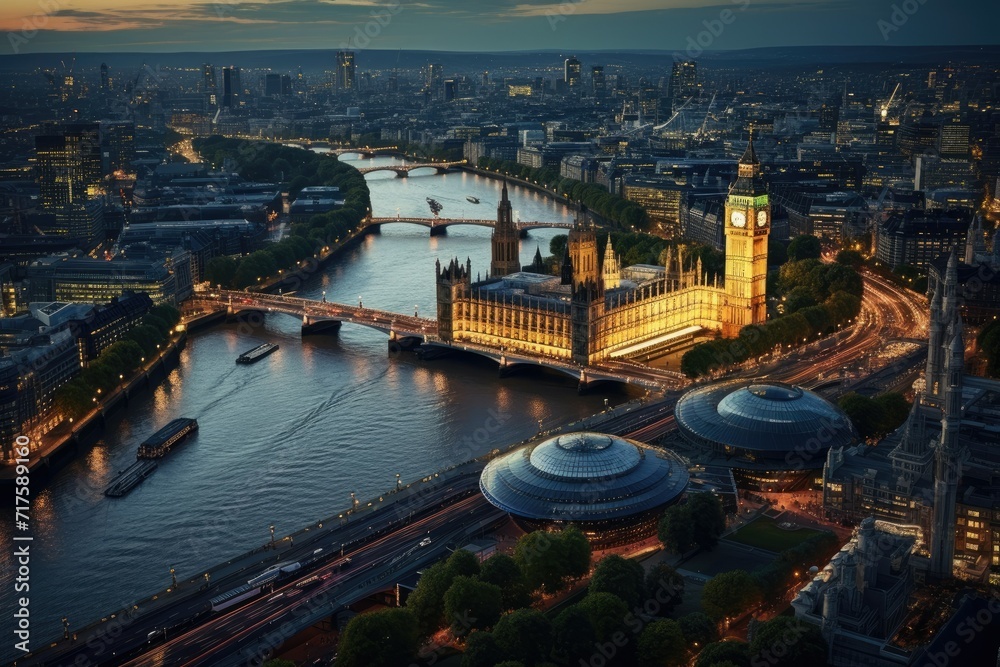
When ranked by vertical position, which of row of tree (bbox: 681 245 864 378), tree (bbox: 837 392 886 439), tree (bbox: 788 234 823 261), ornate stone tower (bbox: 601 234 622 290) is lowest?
tree (bbox: 837 392 886 439)

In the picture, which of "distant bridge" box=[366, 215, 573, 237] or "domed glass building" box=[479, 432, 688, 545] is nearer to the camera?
"domed glass building" box=[479, 432, 688, 545]

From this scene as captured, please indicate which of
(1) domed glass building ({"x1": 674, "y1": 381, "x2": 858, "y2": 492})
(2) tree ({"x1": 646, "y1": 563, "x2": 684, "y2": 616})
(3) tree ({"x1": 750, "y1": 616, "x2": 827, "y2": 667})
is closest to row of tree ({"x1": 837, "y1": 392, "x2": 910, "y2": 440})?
(1) domed glass building ({"x1": 674, "y1": 381, "x2": 858, "y2": 492})

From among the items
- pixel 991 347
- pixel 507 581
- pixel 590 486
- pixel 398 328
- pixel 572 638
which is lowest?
pixel 572 638

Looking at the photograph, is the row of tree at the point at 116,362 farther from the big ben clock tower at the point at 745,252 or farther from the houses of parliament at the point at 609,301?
the big ben clock tower at the point at 745,252

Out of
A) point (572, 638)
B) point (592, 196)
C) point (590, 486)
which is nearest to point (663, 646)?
point (572, 638)

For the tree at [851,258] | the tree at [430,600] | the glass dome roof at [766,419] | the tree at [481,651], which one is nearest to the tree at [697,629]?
the tree at [481,651]

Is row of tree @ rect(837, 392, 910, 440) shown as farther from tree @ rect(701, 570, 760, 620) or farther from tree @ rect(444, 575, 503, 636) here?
tree @ rect(444, 575, 503, 636)

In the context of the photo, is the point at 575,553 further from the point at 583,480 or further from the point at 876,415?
the point at 876,415
